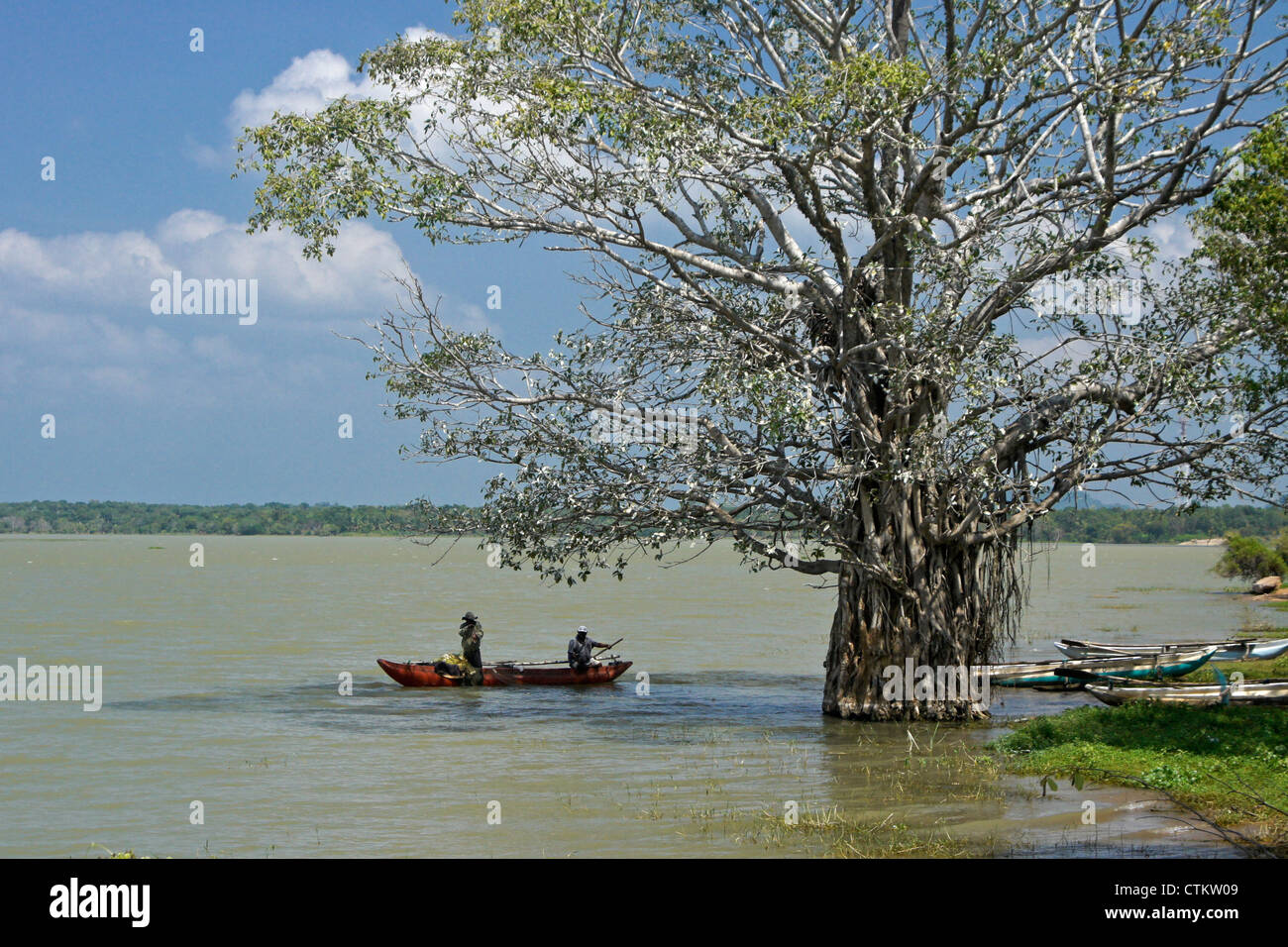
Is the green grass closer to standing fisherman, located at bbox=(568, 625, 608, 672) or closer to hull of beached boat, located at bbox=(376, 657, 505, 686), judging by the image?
standing fisherman, located at bbox=(568, 625, 608, 672)

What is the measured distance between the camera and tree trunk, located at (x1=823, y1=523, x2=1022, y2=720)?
18234mm

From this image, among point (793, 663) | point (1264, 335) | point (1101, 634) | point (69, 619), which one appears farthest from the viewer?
point (69, 619)

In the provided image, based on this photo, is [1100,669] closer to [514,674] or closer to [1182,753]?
[1182,753]

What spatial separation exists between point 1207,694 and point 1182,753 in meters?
3.18

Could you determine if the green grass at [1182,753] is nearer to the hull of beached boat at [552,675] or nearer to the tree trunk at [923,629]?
the tree trunk at [923,629]

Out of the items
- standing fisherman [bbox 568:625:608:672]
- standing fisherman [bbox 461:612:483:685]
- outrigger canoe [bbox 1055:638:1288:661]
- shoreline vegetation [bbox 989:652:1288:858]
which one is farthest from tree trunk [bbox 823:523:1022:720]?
standing fisherman [bbox 461:612:483:685]

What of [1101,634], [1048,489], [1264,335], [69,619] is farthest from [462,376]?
[69,619]

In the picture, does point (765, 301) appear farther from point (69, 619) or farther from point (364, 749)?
point (69, 619)

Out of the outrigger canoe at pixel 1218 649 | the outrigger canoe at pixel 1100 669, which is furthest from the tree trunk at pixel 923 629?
the outrigger canoe at pixel 1218 649

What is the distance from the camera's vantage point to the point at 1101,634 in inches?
1399

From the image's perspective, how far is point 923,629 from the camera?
18188 mm

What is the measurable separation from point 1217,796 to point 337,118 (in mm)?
12843

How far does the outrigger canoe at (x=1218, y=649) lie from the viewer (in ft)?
76.3
